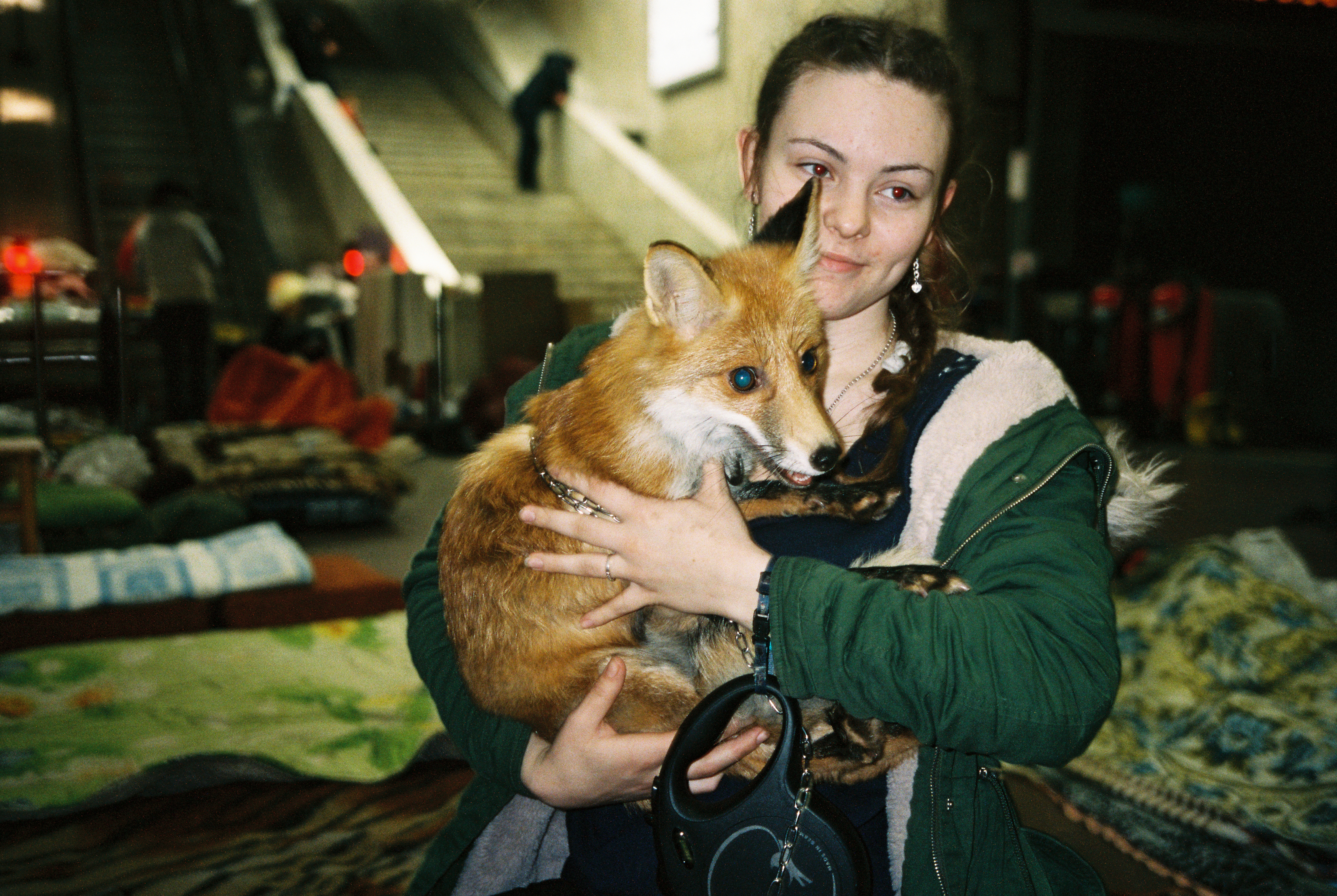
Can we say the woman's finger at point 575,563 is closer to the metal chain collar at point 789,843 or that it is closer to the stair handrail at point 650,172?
the metal chain collar at point 789,843

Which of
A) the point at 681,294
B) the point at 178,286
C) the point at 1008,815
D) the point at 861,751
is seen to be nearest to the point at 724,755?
the point at 861,751

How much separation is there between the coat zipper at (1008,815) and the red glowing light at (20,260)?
33.9ft

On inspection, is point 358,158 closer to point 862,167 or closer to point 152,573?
point 152,573

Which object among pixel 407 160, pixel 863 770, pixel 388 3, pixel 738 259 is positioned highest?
pixel 388 3

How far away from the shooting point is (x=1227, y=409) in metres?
9.48

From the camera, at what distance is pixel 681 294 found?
5.09 ft

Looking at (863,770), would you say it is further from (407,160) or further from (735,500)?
(407,160)

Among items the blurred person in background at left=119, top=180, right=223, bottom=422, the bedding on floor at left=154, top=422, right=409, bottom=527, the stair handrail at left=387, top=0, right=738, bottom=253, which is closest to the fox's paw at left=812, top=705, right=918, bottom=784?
the bedding on floor at left=154, top=422, right=409, bottom=527

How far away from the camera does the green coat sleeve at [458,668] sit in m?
1.42

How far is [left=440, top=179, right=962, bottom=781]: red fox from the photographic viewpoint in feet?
4.68

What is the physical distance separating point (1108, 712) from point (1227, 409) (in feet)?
33.2

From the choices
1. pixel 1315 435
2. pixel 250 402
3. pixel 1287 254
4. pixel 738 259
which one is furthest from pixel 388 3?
pixel 738 259

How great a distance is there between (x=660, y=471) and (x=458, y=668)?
1.68 ft

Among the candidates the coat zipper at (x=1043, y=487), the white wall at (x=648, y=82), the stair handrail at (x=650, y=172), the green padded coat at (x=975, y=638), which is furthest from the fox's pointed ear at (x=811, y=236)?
the stair handrail at (x=650, y=172)
